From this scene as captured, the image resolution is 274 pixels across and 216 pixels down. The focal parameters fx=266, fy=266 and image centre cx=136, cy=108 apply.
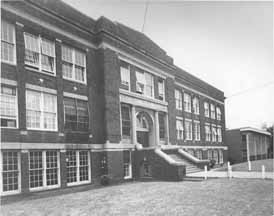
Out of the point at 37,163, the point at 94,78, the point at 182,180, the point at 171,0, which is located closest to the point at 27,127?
the point at 37,163

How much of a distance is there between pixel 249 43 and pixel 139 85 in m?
10.9

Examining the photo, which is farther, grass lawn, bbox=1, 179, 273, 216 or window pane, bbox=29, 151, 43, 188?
window pane, bbox=29, 151, 43, 188

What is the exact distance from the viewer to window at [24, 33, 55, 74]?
11398 mm

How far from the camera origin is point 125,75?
18.5 metres

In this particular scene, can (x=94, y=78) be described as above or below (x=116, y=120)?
above

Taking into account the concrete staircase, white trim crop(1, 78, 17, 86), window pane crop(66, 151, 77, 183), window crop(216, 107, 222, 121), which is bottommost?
the concrete staircase

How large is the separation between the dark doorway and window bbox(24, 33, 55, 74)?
945 centimetres

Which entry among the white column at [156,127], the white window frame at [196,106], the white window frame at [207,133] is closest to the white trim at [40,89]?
the white column at [156,127]

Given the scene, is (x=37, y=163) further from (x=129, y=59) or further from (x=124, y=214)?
(x=129, y=59)

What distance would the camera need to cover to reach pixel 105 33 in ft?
53.7

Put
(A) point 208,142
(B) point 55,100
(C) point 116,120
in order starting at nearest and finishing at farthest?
(B) point 55,100, (C) point 116,120, (A) point 208,142

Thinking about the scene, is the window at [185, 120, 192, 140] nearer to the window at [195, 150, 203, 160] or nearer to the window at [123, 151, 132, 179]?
the window at [195, 150, 203, 160]

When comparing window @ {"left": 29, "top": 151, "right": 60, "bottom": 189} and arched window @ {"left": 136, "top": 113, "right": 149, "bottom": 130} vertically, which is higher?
arched window @ {"left": 136, "top": 113, "right": 149, "bottom": 130}

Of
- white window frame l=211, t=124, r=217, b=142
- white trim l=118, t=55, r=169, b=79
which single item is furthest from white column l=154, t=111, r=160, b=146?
white window frame l=211, t=124, r=217, b=142
